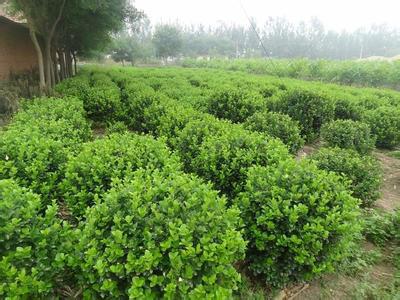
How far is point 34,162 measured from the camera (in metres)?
3.24

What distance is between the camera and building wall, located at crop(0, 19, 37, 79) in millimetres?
15055

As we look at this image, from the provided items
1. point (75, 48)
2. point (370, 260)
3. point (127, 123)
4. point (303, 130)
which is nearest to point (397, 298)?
point (370, 260)

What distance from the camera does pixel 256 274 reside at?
2893 millimetres

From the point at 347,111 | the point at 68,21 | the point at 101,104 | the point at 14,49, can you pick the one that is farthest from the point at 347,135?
the point at 14,49

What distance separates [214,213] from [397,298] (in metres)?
2.13

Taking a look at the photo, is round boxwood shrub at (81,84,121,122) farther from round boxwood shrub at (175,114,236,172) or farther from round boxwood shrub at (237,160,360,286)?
round boxwood shrub at (237,160,360,286)

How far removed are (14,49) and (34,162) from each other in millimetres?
16132

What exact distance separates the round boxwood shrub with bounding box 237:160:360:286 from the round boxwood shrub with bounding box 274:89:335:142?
4.63 m

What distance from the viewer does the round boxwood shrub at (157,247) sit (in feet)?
6.46

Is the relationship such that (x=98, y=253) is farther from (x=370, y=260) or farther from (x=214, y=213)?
(x=370, y=260)

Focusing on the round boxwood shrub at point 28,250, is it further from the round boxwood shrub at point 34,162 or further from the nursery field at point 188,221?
the round boxwood shrub at point 34,162

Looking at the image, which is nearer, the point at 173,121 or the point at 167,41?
the point at 173,121

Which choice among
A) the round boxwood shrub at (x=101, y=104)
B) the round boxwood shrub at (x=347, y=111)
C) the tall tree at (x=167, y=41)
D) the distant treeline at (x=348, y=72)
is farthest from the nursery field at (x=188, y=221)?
the tall tree at (x=167, y=41)

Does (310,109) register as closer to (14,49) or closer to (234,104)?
(234,104)
